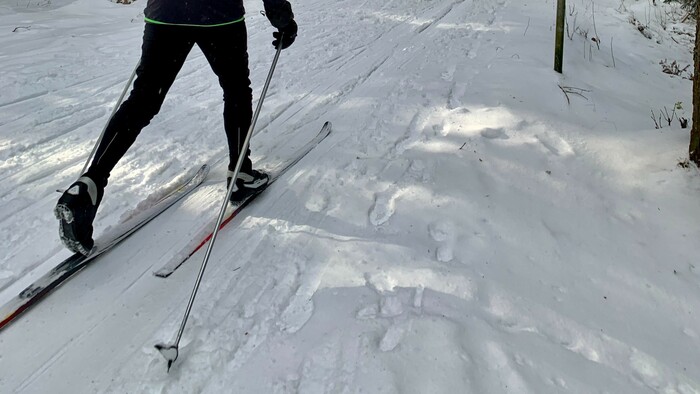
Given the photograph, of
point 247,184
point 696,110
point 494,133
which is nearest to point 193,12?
point 247,184

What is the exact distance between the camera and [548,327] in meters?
2.14

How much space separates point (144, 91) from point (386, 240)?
165cm

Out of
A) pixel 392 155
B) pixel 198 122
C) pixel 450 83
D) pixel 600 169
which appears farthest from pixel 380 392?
pixel 450 83

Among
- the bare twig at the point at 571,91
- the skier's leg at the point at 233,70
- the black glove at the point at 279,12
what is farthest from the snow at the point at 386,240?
the black glove at the point at 279,12

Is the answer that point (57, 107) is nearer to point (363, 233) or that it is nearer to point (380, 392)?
point (363, 233)

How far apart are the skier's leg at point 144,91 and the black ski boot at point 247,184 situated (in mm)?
757

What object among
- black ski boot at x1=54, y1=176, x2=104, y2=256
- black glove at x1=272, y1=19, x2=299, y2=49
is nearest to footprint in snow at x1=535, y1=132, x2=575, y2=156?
black glove at x1=272, y1=19, x2=299, y2=49

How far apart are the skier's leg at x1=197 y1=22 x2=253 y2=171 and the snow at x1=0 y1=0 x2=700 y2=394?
51 cm

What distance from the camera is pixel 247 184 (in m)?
3.19

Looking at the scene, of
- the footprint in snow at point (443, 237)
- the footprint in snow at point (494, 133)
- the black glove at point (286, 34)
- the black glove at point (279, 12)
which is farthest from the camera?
the footprint in snow at point (494, 133)

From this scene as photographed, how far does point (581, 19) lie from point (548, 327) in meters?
7.48

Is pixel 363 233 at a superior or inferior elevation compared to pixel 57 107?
inferior

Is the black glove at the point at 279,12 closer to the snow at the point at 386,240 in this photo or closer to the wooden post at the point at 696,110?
the snow at the point at 386,240

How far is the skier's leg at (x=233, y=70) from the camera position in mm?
2684
